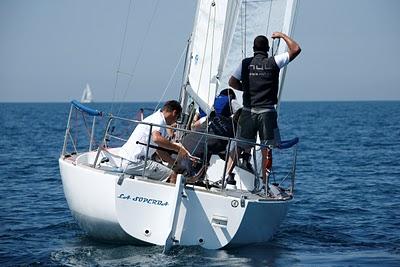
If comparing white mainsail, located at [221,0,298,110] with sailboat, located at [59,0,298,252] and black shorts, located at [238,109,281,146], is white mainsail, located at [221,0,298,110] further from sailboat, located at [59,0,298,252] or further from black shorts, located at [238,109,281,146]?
black shorts, located at [238,109,281,146]

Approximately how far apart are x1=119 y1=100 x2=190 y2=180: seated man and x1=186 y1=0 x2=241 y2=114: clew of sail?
5.08 ft

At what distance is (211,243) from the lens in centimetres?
912

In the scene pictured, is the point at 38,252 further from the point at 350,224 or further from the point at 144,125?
the point at 350,224

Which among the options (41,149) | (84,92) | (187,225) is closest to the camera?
(187,225)

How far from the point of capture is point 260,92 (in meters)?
9.60

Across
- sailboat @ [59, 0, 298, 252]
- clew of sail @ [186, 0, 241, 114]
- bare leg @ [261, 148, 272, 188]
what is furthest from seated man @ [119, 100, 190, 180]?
clew of sail @ [186, 0, 241, 114]

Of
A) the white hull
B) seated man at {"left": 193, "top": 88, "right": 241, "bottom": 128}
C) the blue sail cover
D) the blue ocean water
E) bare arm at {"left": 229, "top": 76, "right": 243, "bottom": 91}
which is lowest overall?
the blue ocean water

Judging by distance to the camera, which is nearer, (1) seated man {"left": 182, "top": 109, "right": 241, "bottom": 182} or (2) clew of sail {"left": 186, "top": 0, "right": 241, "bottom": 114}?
(1) seated man {"left": 182, "top": 109, "right": 241, "bottom": 182}

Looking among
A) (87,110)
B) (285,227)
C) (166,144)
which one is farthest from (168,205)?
(285,227)

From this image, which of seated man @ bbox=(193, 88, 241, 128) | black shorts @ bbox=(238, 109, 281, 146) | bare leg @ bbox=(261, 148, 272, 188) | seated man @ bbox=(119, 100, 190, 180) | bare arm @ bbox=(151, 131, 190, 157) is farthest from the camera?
seated man @ bbox=(193, 88, 241, 128)

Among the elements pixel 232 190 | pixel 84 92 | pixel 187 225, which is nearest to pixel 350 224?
pixel 232 190

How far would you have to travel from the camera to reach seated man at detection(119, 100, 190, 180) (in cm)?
943

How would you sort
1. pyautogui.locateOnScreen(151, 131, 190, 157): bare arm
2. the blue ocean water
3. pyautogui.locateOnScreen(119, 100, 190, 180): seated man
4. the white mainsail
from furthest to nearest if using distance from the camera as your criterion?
the white mainsail → pyautogui.locateOnScreen(119, 100, 190, 180): seated man → pyautogui.locateOnScreen(151, 131, 190, 157): bare arm → the blue ocean water

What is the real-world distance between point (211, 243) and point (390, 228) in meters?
3.93
